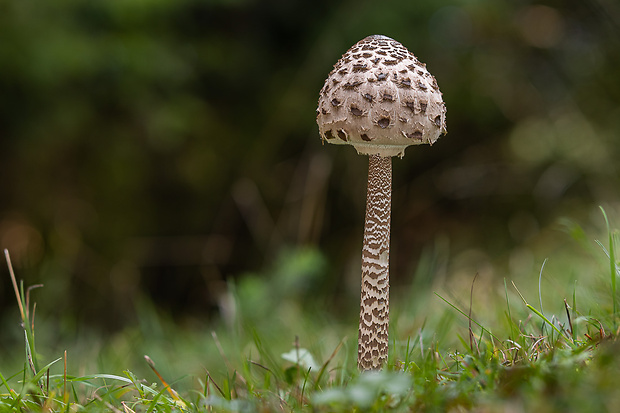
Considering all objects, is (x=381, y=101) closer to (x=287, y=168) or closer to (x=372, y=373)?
(x=372, y=373)

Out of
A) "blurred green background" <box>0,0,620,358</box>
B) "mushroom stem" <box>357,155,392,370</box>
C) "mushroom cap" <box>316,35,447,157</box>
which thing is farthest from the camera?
"blurred green background" <box>0,0,620,358</box>

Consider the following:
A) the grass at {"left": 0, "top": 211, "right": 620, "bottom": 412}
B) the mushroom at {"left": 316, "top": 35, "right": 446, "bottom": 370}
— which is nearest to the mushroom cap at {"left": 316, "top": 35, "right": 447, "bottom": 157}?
the mushroom at {"left": 316, "top": 35, "right": 446, "bottom": 370}

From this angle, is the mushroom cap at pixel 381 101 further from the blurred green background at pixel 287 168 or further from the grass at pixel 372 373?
the blurred green background at pixel 287 168

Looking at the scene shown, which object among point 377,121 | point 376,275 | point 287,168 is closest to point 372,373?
point 376,275

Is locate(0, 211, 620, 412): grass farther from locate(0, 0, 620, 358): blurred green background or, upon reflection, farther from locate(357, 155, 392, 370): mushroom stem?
locate(0, 0, 620, 358): blurred green background

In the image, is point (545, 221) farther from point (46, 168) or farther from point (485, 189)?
point (46, 168)

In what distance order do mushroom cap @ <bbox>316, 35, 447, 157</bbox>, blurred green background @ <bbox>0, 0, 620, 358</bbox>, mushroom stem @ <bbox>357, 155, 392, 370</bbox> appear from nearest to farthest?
mushroom cap @ <bbox>316, 35, 447, 157</bbox> < mushroom stem @ <bbox>357, 155, 392, 370</bbox> < blurred green background @ <bbox>0, 0, 620, 358</bbox>
